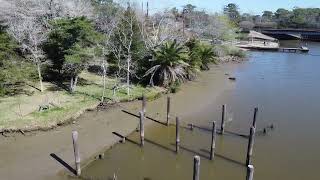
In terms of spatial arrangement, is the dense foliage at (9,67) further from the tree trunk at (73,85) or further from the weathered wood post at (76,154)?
the weathered wood post at (76,154)

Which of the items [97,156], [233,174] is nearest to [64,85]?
[97,156]

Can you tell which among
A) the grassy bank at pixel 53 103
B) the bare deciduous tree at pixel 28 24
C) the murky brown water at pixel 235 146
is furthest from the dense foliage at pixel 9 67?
the murky brown water at pixel 235 146

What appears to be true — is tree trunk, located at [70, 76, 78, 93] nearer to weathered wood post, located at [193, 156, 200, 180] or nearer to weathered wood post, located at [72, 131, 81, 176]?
weathered wood post, located at [72, 131, 81, 176]

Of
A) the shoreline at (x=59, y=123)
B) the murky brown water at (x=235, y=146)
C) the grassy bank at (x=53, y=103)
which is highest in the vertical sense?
the grassy bank at (x=53, y=103)

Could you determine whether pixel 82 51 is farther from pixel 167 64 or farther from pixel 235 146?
pixel 235 146

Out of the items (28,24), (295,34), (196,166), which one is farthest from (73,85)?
(295,34)

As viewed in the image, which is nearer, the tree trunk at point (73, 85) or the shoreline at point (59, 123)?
the shoreline at point (59, 123)

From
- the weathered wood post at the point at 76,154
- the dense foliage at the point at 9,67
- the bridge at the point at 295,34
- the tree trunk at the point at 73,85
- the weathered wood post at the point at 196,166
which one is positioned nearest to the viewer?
the weathered wood post at the point at 196,166
